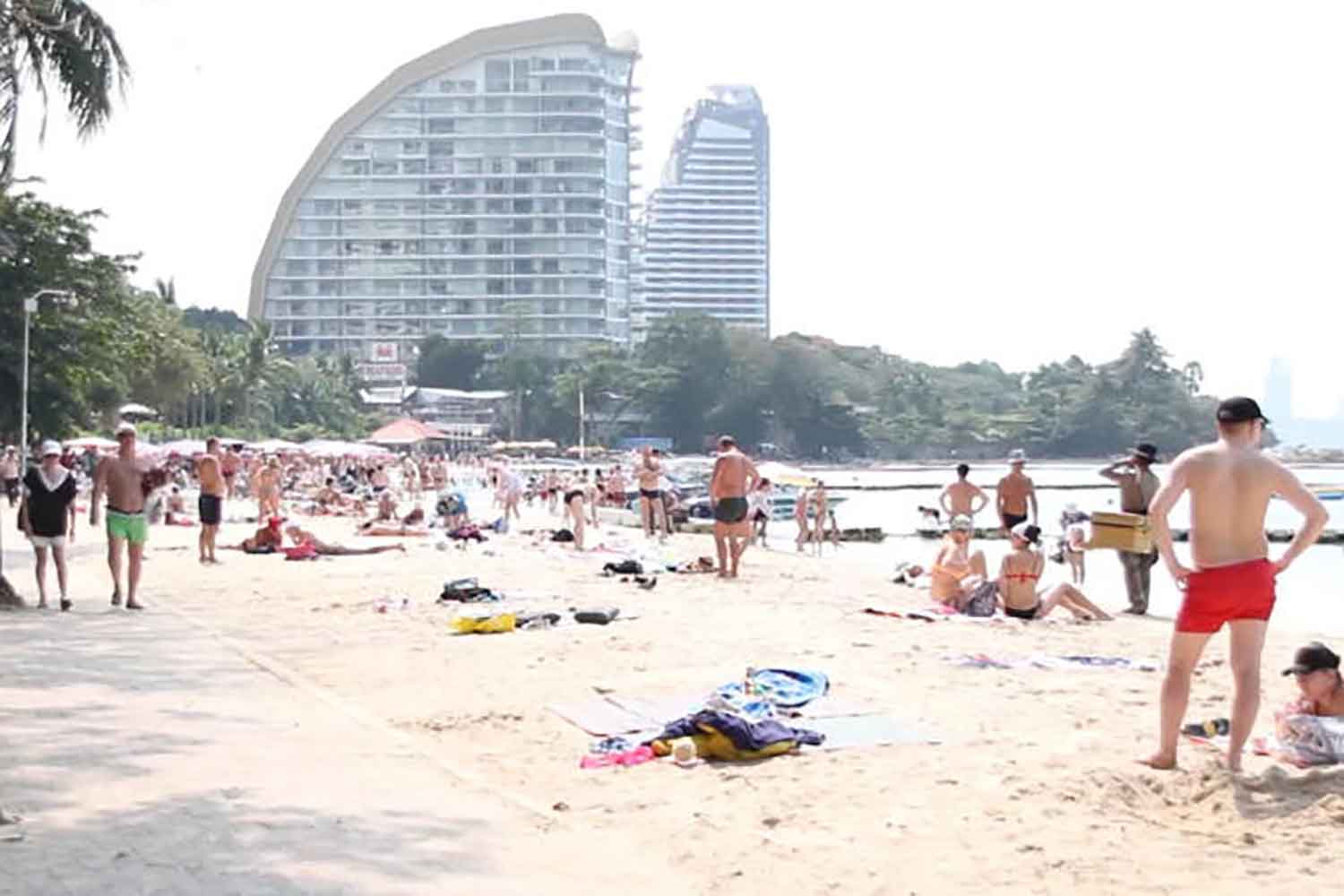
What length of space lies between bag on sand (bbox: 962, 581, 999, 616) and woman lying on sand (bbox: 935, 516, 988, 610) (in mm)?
83

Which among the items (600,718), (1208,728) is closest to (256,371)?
(600,718)

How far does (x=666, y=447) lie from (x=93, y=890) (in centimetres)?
11128

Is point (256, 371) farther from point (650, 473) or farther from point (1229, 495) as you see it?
point (1229, 495)

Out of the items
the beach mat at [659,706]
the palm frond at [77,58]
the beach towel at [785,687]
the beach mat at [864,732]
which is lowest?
the beach mat at [659,706]

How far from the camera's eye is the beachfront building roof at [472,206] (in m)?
152

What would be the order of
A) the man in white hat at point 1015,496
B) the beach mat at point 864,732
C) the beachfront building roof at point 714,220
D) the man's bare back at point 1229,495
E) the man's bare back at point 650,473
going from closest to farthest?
1. the man's bare back at point 1229,495
2. the beach mat at point 864,732
3. the man in white hat at point 1015,496
4. the man's bare back at point 650,473
5. the beachfront building roof at point 714,220

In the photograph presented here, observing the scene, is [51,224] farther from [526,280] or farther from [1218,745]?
[526,280]

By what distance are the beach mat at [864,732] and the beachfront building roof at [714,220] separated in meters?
167

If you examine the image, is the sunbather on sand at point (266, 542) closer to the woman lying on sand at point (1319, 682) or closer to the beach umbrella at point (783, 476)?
the woman lying on sand at point (1319, 682)

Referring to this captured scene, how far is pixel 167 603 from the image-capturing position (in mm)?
13672

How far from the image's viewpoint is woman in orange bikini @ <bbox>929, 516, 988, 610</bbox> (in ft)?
42.1

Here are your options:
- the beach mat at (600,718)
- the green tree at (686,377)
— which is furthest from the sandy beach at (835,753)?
the green tree at (686,377)

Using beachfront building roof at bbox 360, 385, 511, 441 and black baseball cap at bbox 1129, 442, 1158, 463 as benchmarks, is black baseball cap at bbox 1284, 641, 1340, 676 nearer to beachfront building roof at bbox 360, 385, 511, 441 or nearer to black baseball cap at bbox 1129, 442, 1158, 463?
black baseball cap at bbox 1129, 442, 1158, 463

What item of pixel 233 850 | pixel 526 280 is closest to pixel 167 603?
pixel 233 850
